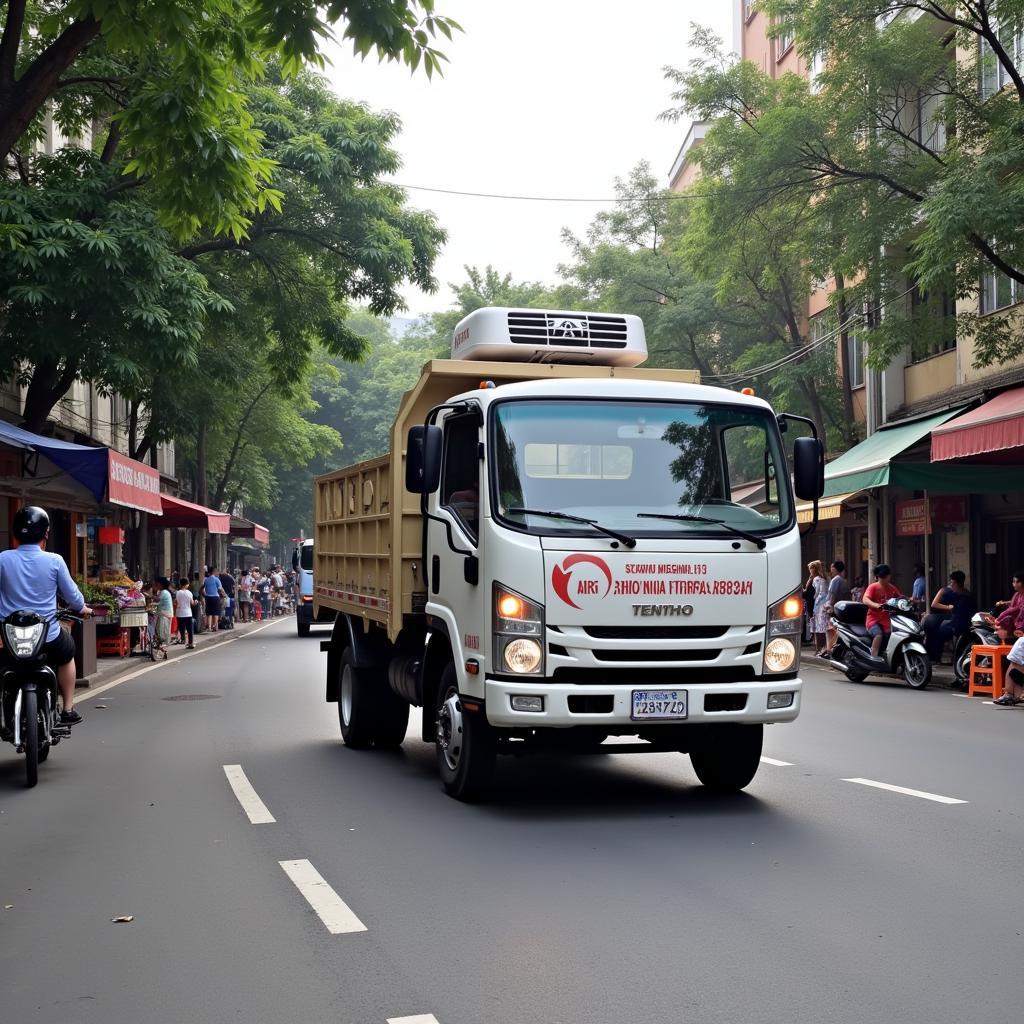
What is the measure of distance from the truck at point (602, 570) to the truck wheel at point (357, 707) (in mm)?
1773

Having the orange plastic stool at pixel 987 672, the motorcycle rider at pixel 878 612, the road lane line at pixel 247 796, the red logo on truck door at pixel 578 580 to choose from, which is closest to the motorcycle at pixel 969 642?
the orange plastic stool at pixel 987 672

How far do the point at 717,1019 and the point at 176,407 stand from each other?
22.4 metres

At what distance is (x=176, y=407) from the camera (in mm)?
25297

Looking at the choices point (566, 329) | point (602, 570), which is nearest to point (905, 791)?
point (602, 570)

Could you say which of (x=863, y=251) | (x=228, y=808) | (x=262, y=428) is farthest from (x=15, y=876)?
(x=262, y=428)

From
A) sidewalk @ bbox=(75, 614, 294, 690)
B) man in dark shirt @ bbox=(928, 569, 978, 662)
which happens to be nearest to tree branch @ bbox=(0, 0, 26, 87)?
sidewalk @ bbox=(75, 614, 294, 690)

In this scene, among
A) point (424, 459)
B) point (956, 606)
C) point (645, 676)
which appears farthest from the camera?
point (956, 606)

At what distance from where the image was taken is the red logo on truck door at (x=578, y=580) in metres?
7.72

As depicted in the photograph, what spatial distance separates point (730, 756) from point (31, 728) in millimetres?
4806

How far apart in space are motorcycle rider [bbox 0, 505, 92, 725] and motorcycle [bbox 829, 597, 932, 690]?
40.4 ft

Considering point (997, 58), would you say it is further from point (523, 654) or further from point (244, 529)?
point (244, 529)

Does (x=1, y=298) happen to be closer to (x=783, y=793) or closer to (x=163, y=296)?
(x=163, y=296)

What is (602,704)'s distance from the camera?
7742 millimetres

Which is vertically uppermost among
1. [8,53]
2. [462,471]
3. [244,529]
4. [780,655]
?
[8,53]
